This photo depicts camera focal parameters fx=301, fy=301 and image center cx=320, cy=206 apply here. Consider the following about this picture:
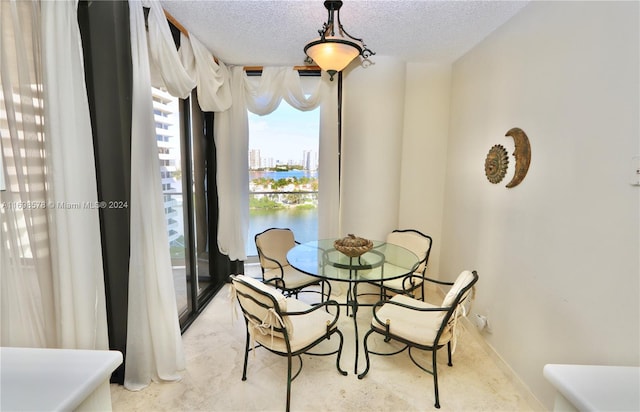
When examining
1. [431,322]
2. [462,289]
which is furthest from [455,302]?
[431,322]

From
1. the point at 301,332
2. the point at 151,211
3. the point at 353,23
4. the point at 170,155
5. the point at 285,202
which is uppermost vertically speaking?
the point at 353,23

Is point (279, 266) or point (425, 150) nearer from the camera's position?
point (279, 266)

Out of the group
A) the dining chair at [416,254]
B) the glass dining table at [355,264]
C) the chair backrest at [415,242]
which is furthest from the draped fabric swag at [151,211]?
the chair backrest at [415,242]

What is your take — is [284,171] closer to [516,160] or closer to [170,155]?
[170,155]

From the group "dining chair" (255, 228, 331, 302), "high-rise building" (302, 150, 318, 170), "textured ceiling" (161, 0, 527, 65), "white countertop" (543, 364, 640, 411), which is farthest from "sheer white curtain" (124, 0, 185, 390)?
"white countertop" (543, 364, 640, 411)

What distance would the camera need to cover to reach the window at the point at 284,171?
11.3 ft

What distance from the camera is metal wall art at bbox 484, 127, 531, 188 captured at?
2.01 m

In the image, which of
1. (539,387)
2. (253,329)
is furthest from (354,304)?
(539,387)

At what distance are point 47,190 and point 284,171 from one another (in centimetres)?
228

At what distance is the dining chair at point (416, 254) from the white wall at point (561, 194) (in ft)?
1.41

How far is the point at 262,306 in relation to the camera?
172 cm

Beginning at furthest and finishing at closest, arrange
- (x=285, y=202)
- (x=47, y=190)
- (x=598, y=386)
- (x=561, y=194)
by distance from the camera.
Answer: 1. (x=285, y=202)
2. (x=561, y=194)
3. (x=47, y=190)
4. (x=598, y=386)

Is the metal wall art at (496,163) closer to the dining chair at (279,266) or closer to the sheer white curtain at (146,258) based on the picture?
the dining chair at (279,266)

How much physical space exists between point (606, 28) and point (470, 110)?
1328 mm
